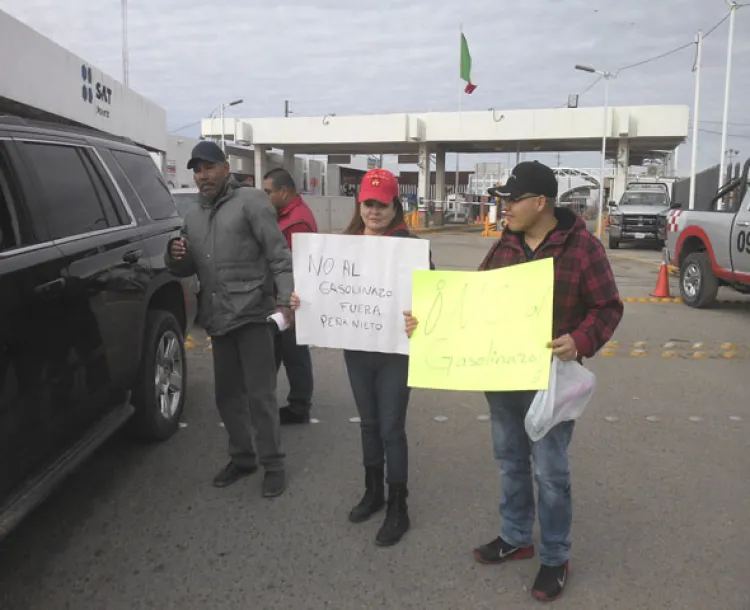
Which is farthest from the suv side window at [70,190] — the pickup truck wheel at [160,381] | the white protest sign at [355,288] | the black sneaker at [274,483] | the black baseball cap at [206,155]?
the black sneaker at [274,483]

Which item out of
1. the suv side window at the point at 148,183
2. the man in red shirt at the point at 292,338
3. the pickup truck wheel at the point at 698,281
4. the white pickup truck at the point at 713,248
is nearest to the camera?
the suv side window at the point at 148,183

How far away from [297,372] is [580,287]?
2842 millimetres

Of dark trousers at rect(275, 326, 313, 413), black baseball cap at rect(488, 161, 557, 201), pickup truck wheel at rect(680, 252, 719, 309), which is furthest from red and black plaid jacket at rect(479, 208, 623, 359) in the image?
pickup truck wheel at rect(680, 252, 719, 309)

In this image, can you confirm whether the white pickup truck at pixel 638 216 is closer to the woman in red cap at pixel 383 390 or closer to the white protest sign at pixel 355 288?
the woman in red cap at pixel 383 390

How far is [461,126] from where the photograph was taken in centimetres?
3469

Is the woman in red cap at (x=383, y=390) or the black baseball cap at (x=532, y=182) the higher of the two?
the black baseball cap at (x=532, y=182)

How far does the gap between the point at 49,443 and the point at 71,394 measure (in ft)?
0.78

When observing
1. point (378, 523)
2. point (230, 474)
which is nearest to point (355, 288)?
point (378, 523)

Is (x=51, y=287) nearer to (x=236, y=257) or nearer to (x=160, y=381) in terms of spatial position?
(x=236, y=257)

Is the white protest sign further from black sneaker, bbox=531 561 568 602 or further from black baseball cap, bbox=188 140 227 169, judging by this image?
black sneaker, bbox=531 561 568 602

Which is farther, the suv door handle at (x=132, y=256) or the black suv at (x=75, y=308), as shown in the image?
the suv door handle at (x=132, y=256)

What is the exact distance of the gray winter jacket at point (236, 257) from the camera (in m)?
3.76

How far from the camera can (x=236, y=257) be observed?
3.77 m

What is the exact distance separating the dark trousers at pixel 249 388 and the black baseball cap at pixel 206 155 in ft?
2.99
